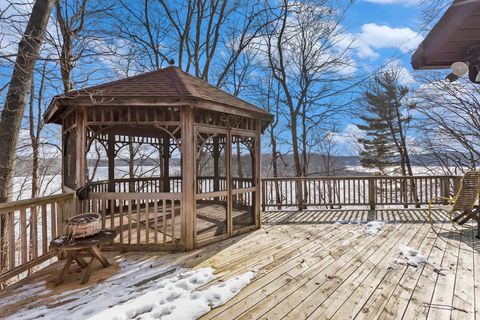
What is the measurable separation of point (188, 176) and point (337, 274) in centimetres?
257

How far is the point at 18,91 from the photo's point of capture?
4207mm

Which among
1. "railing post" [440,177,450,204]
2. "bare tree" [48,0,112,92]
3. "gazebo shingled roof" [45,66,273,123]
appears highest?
"bare tree" [48,0,112,92]

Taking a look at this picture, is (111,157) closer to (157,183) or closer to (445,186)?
(157,183)

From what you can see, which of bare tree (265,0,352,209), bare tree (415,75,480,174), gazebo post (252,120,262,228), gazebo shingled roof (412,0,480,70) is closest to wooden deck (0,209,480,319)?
gazebo post (252,120,262,228)

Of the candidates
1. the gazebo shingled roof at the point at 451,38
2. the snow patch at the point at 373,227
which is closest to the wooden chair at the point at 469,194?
the snow patch at the point at 373,227

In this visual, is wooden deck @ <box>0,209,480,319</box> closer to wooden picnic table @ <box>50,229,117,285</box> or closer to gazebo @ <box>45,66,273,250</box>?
wooden picnic table @ <box>50,229,117,285</box>

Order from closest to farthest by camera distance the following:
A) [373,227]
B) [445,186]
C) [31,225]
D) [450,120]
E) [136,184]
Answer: [31,225]
[373,227]
[445,186]
[136,184]
[450,120]

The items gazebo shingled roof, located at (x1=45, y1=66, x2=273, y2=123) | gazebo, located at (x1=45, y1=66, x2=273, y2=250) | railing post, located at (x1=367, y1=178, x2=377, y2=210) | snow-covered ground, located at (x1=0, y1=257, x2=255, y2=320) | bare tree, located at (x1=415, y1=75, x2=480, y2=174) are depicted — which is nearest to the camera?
snow-covered ground, located at (x1=0, y1=257, x2=255, y2=320)

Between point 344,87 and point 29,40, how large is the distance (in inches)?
461

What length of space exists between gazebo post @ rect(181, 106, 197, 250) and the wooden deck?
0.41 metres

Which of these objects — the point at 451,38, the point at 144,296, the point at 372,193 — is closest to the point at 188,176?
the point at 144,296

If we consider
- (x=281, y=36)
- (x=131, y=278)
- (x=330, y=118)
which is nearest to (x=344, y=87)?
(x=330, y=118)

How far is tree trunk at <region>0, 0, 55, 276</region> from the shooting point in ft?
13.6

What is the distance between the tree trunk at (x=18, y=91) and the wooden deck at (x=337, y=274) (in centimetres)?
190
